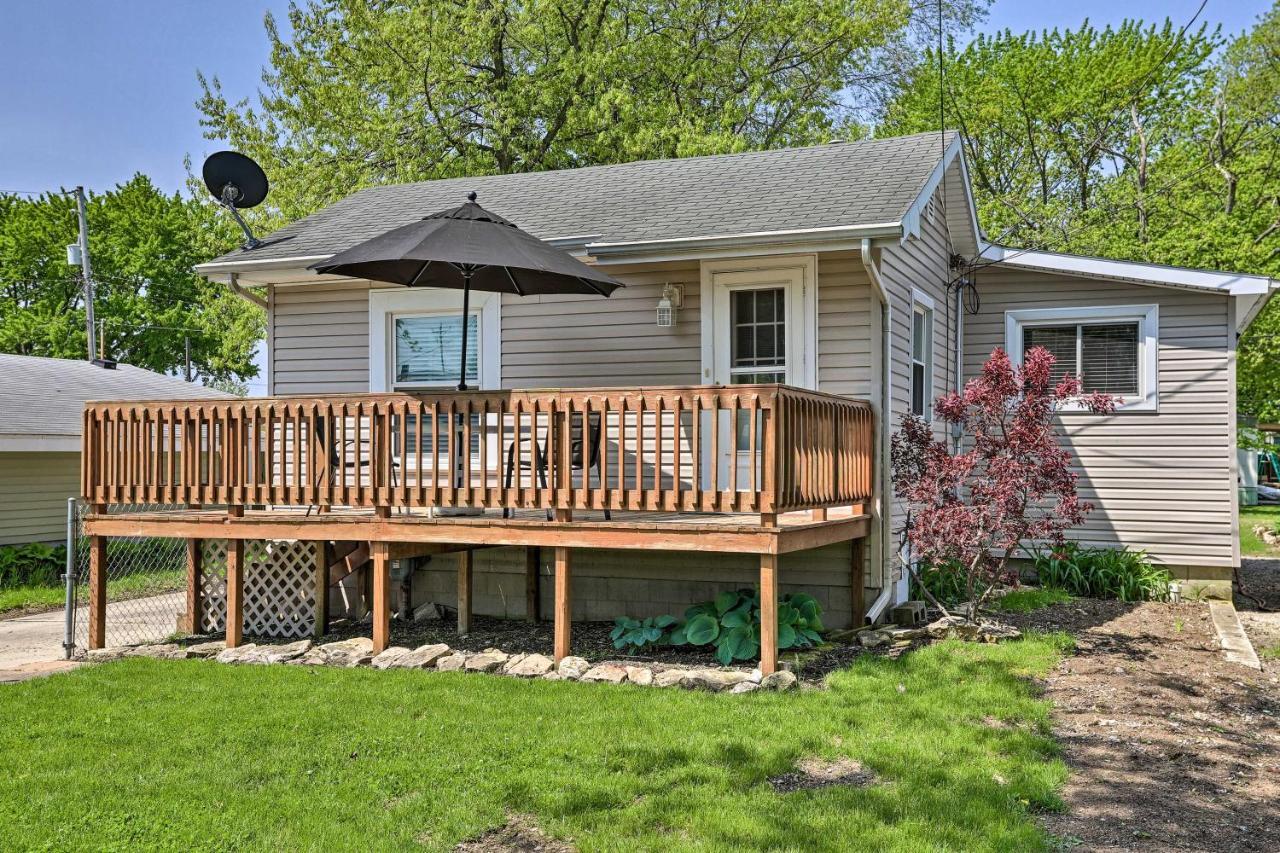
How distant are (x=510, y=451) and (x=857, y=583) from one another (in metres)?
3.14

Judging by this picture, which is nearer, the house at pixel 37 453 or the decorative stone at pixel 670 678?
the decorative stone at pixel 670 678

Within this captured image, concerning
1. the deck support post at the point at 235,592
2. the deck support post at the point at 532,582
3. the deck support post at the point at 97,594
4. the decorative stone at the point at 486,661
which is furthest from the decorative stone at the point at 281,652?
the deck support post at the point at 532,582

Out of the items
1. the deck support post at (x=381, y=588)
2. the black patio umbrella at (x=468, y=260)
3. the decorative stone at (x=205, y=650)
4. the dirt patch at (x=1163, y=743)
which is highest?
the black patio umbrella at (x=468, y=260)

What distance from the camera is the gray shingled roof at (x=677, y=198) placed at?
8.84m

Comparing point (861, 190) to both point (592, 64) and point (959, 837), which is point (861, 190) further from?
point (592, 64)

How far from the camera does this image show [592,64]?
21.3m

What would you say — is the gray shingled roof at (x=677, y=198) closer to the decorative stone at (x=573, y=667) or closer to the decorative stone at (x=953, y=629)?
the decorative stone at (x=953, y=629)

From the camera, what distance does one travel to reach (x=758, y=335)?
9.12 m

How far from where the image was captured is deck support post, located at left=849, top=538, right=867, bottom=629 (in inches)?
343

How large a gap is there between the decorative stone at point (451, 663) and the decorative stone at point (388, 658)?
1.16ft

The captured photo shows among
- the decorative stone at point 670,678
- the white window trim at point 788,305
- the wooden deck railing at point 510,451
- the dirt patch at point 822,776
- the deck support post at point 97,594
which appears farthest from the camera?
the deck support post at point 97,594

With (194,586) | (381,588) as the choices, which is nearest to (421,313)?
(381,588)

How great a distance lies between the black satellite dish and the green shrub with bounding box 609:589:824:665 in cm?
585

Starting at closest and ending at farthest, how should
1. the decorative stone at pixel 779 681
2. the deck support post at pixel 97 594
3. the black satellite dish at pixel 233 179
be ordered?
the decorative stone at pixel 779 681
the deck support post at pixel 97 594
the black satellite dish at pixel 233 179
